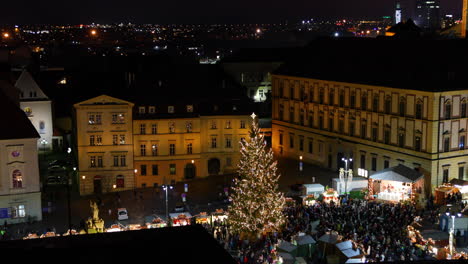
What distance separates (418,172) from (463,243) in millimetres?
14729

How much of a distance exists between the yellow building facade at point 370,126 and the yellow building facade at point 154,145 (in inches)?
399

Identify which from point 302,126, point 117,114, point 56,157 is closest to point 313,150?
point 302,126

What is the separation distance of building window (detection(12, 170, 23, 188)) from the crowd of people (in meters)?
18.1

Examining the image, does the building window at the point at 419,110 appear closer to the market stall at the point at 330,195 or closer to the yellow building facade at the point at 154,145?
the market stall at the point at 330,195

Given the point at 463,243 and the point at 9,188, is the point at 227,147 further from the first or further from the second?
the point at 463,243

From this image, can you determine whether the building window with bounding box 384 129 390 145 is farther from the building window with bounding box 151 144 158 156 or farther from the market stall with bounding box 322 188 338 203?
the building window with bounding box 151 144 158 156

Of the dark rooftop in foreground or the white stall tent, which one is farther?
the dark rooftop in foreground

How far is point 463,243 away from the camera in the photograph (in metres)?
40.1

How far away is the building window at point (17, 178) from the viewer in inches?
2112

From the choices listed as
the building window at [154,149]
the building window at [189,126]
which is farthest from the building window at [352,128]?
the building window at [154,149]

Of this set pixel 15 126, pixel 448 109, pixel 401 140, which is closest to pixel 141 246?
pixel 15 126

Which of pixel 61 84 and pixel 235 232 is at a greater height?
pixel 61 84

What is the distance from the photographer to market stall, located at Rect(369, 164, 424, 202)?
52.5 meters

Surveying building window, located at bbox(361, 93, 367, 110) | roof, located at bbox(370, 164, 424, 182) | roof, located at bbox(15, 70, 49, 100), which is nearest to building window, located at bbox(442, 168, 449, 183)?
roof, located at bbox(370, 164, 424, 182)
